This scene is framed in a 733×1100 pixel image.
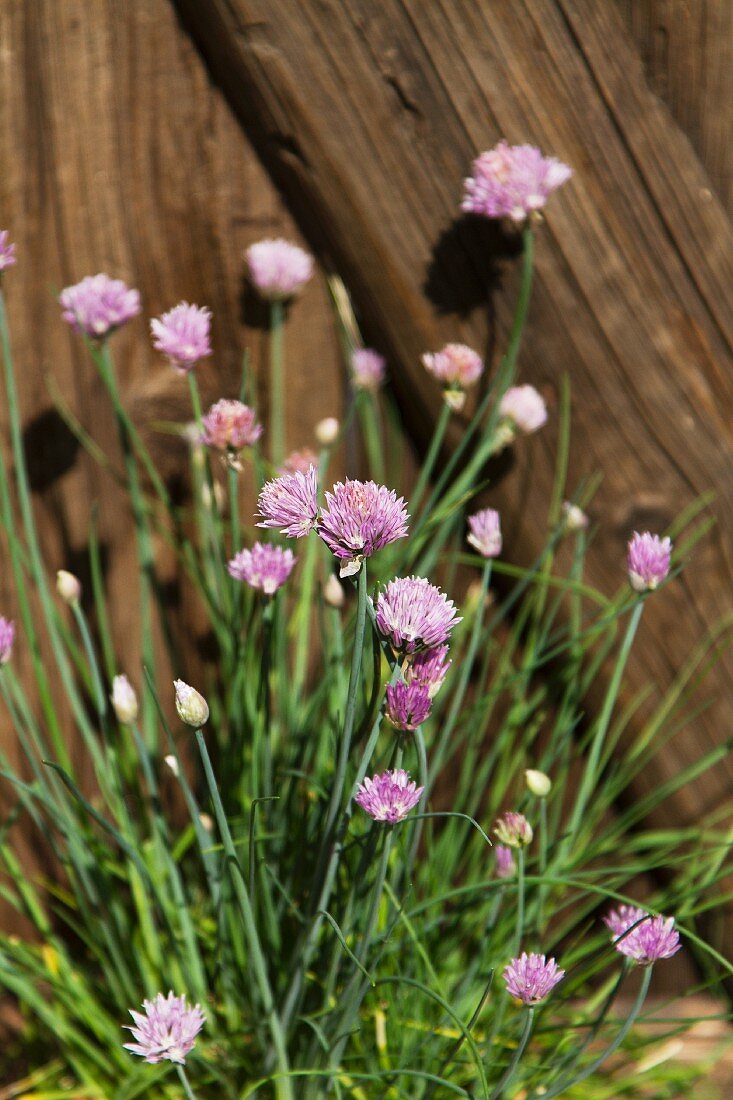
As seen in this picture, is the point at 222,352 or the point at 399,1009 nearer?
the point at 399,1009

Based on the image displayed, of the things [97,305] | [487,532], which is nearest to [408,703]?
[487,532]

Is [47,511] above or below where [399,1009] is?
above

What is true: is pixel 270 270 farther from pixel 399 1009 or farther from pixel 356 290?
pixel 399 1009

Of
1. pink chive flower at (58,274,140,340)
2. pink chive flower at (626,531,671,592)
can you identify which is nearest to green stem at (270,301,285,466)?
pink chive flower at (58,274,140,340)

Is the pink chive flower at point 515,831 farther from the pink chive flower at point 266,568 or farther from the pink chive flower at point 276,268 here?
the pink chive flower at point 276,268

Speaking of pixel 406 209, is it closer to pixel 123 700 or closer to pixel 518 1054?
pixel 123 700

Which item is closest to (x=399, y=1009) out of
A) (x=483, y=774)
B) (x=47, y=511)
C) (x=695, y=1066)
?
(x=483, y=774)

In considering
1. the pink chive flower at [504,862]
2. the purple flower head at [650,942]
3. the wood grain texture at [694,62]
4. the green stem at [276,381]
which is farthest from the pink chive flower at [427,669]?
the wood grain texture at [694,62]
